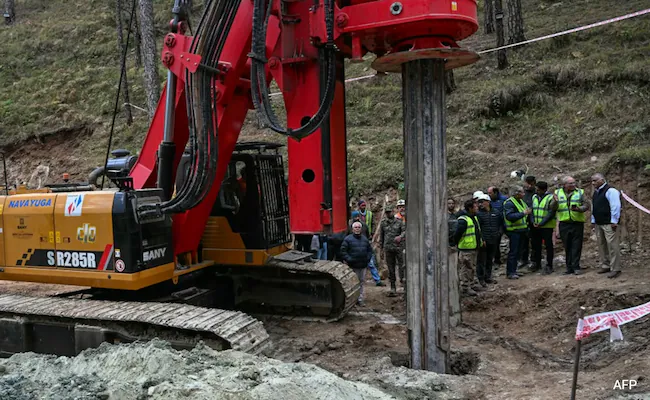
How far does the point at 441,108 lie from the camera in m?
5.07

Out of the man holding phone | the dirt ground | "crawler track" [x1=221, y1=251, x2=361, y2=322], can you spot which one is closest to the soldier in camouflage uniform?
the dirt ground

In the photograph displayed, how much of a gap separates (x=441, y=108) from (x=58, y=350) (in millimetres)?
4412

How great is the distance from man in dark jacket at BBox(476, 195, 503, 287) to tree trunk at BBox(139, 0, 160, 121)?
847 centimetres

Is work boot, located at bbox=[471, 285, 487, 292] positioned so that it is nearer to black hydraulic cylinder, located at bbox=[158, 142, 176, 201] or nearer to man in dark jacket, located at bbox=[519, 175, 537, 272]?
man in dark jacket, located at bbox=[519, 175, 537, 272]

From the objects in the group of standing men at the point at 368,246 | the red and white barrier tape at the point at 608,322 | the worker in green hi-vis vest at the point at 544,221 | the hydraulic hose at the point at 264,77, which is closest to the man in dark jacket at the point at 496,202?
the worker in green hi-vis vest at the point at 544,221

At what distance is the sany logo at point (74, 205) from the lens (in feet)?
20.2

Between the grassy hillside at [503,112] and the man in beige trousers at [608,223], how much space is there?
2.19m

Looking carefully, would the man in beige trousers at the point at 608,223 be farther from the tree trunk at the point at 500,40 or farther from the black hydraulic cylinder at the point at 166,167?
the tree trunk at the point at 500,40

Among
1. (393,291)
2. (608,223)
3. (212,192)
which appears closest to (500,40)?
(608,223)

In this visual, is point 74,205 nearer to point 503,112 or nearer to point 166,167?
point 166,167

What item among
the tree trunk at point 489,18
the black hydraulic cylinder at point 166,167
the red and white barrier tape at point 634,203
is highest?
the tree trunk at point 489,18

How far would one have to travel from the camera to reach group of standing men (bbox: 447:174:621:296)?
8.56 meters

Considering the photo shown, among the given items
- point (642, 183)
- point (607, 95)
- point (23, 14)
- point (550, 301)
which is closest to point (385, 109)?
point (607, 95)

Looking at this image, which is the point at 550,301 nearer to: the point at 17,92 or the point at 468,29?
the point at 468,29
